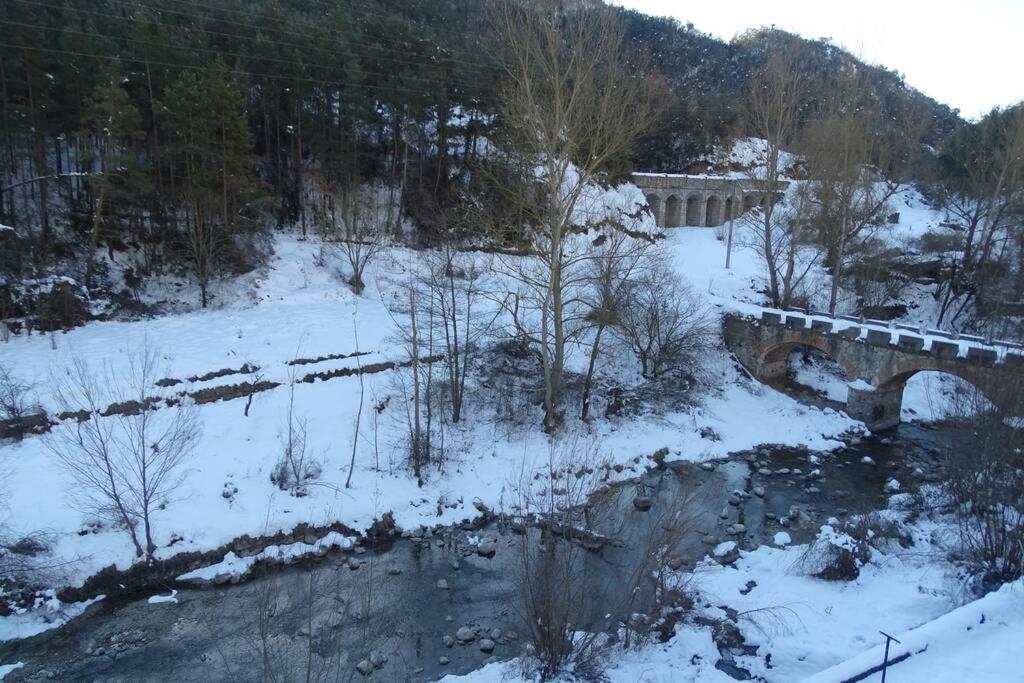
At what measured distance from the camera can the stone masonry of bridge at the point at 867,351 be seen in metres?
19.0

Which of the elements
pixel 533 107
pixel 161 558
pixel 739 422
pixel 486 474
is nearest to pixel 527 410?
pixel 486 474

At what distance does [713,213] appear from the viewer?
41406 millimetres

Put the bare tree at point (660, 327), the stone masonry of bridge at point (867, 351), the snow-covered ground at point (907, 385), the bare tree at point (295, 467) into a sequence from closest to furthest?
1. the bare tree at point (295, 467)
2. the stone masonry of bridge at point (867, 351)
3. the bare tree at point (660, 327)
4. the snow-covered ground at point (907, 385)

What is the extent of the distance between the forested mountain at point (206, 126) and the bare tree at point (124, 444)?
5730mm

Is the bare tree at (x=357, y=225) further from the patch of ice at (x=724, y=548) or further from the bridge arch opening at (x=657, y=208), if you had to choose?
the patch of ice at (x=724, y=548)

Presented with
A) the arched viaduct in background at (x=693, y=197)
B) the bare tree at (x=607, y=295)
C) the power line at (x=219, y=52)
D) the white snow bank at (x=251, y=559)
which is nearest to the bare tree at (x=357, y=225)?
the power line at (x=219, y=52)

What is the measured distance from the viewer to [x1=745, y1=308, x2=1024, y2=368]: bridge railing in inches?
713

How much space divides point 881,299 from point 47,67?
32496mm

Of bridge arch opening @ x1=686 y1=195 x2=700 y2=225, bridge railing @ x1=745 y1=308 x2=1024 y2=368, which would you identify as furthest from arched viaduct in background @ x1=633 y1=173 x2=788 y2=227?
bridge railing @ x1=745 y1=308 x2=1024 y2=368

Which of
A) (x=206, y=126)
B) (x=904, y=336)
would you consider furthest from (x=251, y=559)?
(x=904, y=336)

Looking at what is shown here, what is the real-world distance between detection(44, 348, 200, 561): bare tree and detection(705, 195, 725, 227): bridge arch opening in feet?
105

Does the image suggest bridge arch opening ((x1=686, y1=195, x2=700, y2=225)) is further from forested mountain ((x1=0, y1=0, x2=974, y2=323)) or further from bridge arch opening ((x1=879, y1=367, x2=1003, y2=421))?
bridge arch opening ((x1=879, y1=367, x2=1003, y2=421))

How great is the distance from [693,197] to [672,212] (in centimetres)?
162

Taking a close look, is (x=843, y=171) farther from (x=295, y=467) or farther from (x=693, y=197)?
(x=295, y=467)
